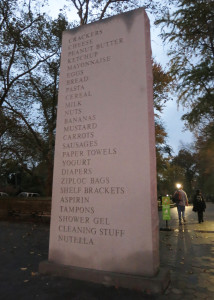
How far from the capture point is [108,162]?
186 inches

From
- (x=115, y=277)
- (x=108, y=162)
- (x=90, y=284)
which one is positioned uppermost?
(x=108, y=162)

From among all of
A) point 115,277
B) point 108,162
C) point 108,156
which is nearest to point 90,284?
point 115,277

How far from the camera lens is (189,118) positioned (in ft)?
56.7

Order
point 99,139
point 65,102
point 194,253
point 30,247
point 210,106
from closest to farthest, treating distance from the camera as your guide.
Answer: point 99,139 → point 65,102 → point 194,253 → point 30,247 → point 210,106

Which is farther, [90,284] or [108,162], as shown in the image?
[108,162]

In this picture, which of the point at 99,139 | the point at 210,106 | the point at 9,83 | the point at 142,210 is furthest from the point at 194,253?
the point at 9,83

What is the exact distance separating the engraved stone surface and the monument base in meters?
0.13

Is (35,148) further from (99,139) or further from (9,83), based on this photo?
(99,139)

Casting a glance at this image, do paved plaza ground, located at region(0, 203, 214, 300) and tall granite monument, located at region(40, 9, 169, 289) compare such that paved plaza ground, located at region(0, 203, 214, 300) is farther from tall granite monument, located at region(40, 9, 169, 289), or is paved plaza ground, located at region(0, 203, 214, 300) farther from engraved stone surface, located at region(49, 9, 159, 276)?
→ engraved stone surface, located at region(49, 9, 159, 276)

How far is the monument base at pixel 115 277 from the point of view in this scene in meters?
3.85

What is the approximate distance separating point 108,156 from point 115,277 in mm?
2119

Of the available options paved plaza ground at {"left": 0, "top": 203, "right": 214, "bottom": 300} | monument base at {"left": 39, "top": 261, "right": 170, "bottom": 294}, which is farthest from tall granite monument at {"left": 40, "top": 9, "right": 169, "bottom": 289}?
paved plaza ground at {"left": 0, "top": 203, "right": 214, "bottom": 300}

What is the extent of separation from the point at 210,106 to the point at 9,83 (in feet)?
46.2

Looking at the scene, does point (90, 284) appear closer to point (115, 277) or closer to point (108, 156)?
point (115, 277)
